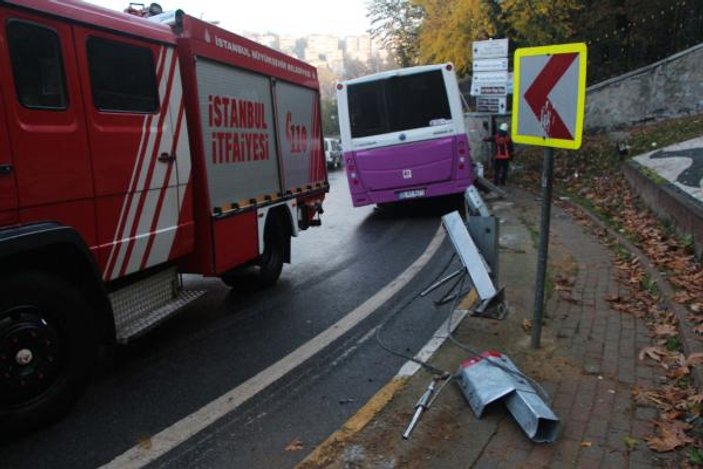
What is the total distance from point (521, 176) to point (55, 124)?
1492 centimetres

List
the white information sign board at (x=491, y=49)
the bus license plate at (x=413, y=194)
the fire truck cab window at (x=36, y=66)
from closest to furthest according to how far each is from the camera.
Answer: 1. the fire truck cab window at (x=36, y=66)
2. the bus license plate at (x=413, y=194)
3. the white information sign board at (x=491, y=49)

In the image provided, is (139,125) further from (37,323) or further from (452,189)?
(452,189)

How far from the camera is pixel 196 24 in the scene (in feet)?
18.6

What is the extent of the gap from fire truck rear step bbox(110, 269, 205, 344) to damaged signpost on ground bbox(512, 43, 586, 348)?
2.99 m

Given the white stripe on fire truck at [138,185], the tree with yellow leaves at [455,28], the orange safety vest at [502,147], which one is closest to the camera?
the white stripe on fire truck at [138,185]

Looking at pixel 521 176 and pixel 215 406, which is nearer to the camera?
pixel 215 406

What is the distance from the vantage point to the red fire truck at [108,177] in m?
3.86

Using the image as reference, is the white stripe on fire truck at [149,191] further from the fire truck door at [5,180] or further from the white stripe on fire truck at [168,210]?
the fire truck door at [5,180]

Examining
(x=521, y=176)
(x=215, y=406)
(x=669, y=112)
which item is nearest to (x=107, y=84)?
(x=215, y=406)

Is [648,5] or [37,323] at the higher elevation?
[648,5]

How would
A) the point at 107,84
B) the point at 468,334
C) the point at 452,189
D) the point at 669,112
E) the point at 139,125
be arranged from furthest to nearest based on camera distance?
the point at 669,112
the point at 452,189
the point at 468,334
the point at 139,125
the point at 107,84

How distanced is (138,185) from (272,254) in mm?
2944

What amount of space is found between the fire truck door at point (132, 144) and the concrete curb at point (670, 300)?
13.4ft

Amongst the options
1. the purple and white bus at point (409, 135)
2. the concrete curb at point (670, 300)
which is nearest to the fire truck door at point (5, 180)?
the concrete curb at point (670, 300)
